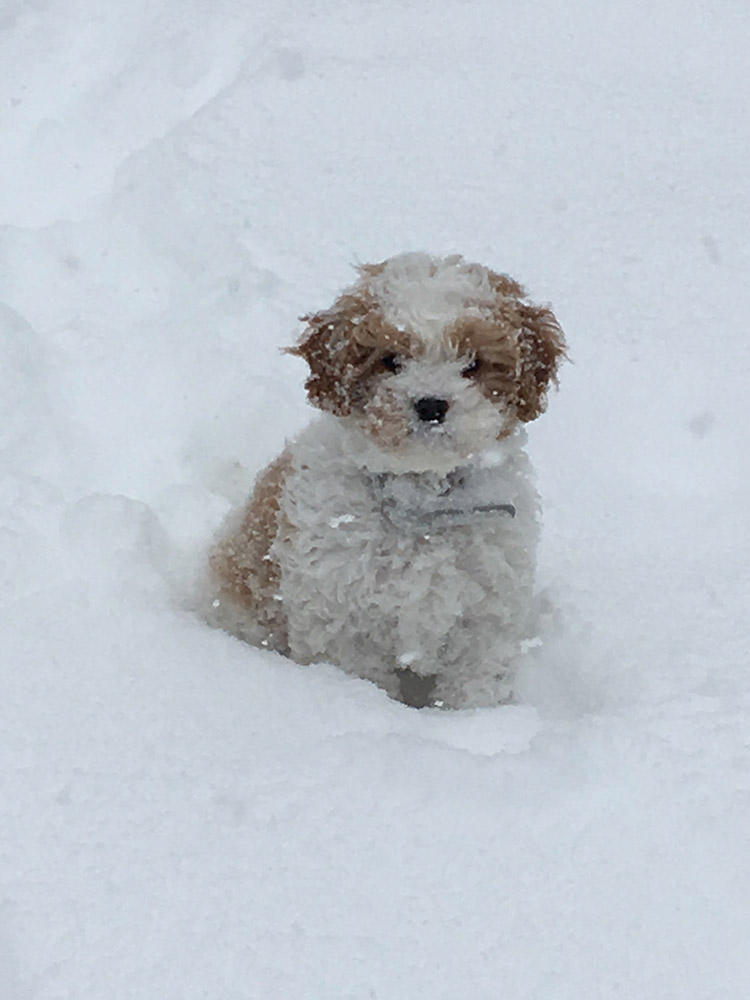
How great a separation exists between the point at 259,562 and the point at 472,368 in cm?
107

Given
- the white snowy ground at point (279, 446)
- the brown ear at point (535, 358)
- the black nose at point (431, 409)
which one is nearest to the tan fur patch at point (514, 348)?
the brown ear at point (535, 358)

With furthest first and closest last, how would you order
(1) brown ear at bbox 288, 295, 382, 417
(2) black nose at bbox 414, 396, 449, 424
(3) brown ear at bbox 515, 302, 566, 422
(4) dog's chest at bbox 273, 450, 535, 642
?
1. (4) dog's chest at bbox 273, 450, 535, 642
2. (3) brown ear at bbox 515, 302, 566, 422
3. (1) brown ear at bbox 288, 295, 382, 417
4. (2) black nose at bbox 414, 396, 449, 424

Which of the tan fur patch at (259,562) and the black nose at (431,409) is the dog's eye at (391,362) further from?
the tan fur patch at (259,562)

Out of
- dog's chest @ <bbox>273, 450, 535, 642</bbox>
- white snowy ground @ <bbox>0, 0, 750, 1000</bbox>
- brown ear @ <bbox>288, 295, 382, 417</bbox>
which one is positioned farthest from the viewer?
dog's chest @ <bbox>273, 450, 535, 642</bbox>

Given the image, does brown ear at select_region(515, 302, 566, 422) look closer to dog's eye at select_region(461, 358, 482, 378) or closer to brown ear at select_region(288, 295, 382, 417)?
dog's eye at select_region(461, 358, 482, 378)

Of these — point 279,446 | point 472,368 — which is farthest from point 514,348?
point 279,446

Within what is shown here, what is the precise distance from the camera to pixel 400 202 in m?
5.54

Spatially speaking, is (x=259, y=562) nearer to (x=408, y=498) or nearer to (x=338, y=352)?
(x=408, y=498)

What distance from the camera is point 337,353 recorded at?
3.11m

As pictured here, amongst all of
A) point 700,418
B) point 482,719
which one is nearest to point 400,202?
point 700,418

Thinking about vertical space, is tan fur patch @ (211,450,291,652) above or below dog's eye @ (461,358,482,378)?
below

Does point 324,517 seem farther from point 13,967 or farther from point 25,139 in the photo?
point 25,139

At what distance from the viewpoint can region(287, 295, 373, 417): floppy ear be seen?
3076 millimetres

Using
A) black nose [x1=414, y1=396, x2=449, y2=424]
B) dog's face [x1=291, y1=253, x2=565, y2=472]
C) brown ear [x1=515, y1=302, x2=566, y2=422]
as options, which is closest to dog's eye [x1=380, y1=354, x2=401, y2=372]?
dog's face [x1=291, y1=253, x2=565, y2=472]
